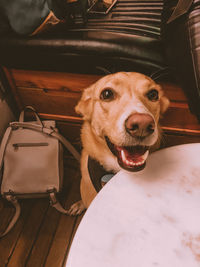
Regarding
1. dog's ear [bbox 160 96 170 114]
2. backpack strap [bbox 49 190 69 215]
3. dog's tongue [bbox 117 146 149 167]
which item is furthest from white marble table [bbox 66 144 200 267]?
backpack strap [bbox 49 190 69 215]

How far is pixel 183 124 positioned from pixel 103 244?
4.81ft

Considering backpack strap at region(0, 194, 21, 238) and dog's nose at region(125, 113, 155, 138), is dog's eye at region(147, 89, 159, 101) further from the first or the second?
backpack strap at region(0, 194, 21, 238)

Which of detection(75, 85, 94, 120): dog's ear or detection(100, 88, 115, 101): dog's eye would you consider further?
detection(75, 85, 94, 120): dog's ear

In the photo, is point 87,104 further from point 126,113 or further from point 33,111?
point 33,111

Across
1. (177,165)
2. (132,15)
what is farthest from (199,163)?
(132,15)

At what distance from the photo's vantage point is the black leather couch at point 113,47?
121 cm

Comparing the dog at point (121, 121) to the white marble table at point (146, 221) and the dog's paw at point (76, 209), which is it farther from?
the dog's paw at point (76, 209)

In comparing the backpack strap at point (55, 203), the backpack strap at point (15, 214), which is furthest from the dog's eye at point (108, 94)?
the backpack strap at point (15, 214)

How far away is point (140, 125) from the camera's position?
86 cm

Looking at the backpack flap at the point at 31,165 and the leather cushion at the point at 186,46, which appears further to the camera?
the backpack flap at the point at 31,165

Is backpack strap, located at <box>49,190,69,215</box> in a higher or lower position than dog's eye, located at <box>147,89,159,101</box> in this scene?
lower

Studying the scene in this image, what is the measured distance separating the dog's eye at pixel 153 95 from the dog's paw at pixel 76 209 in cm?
123

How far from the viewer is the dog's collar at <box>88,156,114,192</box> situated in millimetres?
1295

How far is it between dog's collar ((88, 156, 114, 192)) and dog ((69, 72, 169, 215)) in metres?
0.03
